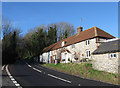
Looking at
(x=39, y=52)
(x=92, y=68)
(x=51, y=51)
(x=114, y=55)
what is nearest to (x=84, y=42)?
(x=92, y=68)

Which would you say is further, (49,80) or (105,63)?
(105,63)

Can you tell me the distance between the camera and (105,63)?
19.2 metres

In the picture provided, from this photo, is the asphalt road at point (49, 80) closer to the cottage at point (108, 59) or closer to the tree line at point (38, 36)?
the cottage at point (108, 59)

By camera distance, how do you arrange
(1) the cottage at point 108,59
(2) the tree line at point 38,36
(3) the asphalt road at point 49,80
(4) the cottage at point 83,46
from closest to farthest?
1. (3) the asphalt road at point 49,80
2. (1) the cottage at point 108,59
3. (4) the cottage at point 83,46
4. (2) the tree line at point 38,36

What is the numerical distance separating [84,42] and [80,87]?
17379 mm

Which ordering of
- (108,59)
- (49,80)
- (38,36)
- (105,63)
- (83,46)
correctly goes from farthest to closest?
(38,36)
(83,46)
(105,63)
(108,59)
(49,80)

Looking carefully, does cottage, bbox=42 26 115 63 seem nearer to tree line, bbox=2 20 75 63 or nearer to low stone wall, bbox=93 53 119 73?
low stone wall, bbox=93 53 119 73

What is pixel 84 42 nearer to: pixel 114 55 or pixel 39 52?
pixel 114 55

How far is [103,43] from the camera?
2298 cm

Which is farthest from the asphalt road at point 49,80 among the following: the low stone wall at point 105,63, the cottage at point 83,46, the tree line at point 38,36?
the tree line at point 38,36

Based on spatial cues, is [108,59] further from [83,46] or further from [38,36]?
[38,36]

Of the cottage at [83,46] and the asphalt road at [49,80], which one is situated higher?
the cottage at [83,46]

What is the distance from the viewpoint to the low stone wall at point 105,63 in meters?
17.6

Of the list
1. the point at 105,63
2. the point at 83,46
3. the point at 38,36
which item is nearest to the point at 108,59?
the point at 105,63
